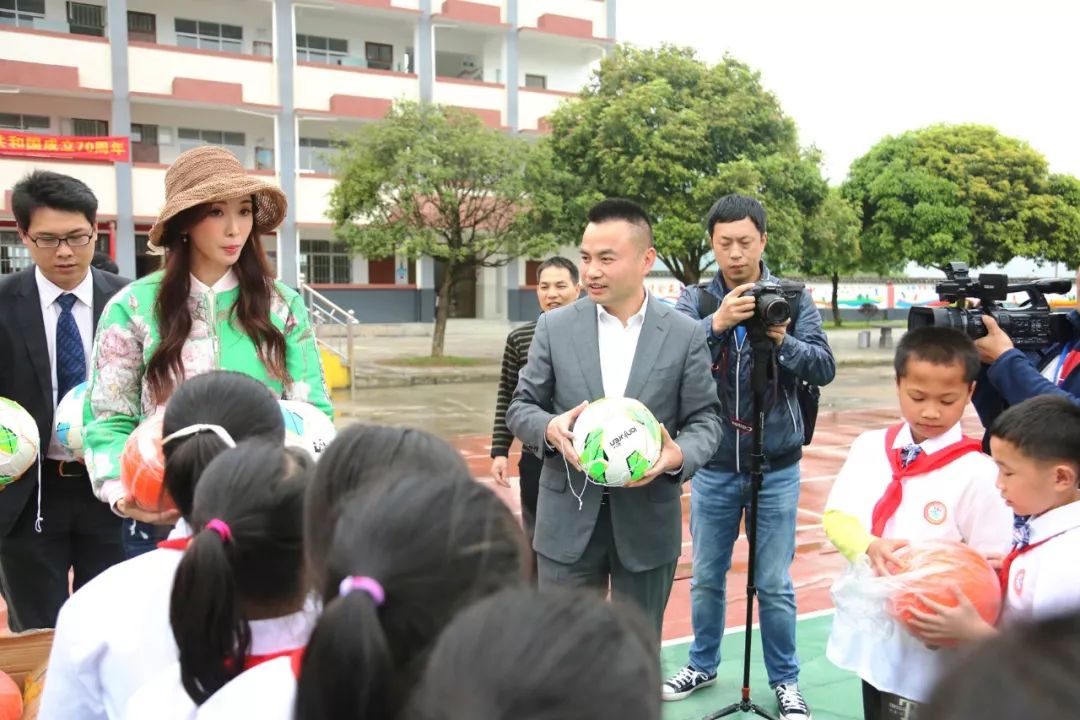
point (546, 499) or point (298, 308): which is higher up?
point (298, 308)

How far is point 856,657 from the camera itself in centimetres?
219

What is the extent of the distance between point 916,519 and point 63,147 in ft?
64.7

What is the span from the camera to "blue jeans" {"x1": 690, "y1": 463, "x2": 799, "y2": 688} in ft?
10.1

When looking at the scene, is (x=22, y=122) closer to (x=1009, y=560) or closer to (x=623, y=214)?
(x=623, y=214)

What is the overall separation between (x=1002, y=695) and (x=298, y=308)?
86.9 inches

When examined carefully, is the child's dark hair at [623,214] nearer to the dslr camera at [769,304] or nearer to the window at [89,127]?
the dslr camera at [769,304]

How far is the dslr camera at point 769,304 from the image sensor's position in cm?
289

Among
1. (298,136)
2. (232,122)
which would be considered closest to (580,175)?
(298,136)

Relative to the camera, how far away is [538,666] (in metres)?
0.82

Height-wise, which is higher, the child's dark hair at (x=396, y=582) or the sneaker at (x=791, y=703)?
the child's dark hair at (x=396, y=582)

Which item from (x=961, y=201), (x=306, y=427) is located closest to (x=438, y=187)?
(x=306, y=427)

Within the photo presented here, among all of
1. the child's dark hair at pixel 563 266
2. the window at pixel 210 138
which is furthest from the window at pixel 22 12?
the child's dark hair at pixel 563 266

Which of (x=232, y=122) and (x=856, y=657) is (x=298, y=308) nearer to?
(x=856, y=657)

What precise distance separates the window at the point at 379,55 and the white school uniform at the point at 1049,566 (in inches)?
913
